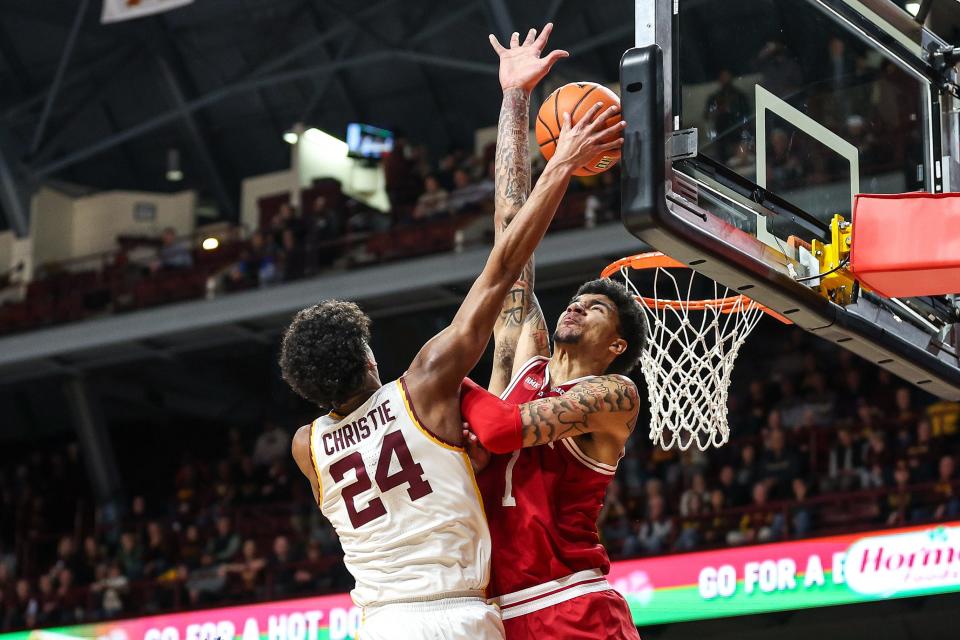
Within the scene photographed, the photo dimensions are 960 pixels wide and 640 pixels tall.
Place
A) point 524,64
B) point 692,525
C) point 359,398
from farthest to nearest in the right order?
point 692,525, point 524,64, point 359,398

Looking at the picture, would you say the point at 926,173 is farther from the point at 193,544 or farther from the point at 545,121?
Result: the point at 193,544

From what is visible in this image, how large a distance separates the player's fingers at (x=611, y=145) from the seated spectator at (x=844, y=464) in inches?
321

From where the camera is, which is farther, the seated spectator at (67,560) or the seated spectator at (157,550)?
the seated spectator at (67,560)

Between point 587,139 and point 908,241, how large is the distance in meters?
1.31

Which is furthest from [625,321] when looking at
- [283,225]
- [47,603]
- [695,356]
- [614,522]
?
[283,225]

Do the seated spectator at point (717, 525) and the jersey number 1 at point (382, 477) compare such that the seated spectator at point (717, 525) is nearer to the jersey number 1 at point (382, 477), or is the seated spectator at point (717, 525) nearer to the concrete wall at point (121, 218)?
the jersey number 1 at point (382, 477)

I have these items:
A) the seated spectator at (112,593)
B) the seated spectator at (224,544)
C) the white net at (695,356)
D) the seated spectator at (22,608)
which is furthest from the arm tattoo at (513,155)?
the seated spectator at (22,608)

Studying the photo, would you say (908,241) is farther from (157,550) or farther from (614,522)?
(157,550)

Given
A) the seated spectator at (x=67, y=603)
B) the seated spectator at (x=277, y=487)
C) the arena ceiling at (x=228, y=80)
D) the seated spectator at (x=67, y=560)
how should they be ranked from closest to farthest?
1. the seated spectator at (x=67, y=603)
2. the seated spectator at (x=277, y=487)
3. the seated spectator at (x=67, y=560)
4. the arena ceiling at (x=228, y=80)

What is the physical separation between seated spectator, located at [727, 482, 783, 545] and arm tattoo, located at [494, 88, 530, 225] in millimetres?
7233

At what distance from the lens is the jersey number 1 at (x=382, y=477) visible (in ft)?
12.5

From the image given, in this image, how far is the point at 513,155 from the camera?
4.57 metres

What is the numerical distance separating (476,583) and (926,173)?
2.87 m

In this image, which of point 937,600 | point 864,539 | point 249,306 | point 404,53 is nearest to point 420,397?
point 864,539
